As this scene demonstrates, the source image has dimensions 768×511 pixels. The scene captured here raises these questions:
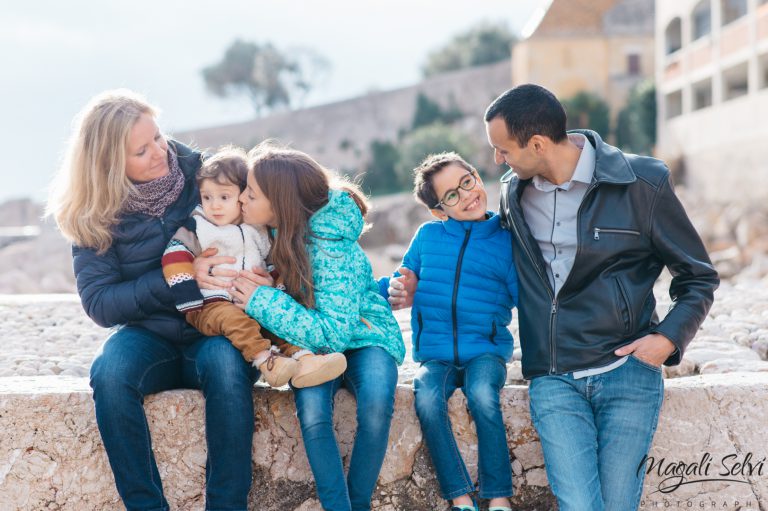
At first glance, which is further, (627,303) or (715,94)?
(715,94)

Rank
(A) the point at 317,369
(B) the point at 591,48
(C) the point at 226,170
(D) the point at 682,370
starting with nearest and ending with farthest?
(A) the point at 317,369
(C) the point at 226,170
(D) the point at 682,370
(B) the point at 591,48

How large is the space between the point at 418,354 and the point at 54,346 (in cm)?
288

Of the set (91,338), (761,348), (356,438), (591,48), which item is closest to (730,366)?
(761,348)

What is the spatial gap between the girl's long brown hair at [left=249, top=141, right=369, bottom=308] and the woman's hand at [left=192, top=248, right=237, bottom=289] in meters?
0.19

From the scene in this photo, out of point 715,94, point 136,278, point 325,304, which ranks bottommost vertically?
point 325,304

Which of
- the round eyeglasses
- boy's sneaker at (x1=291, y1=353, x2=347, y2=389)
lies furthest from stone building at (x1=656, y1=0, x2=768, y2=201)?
boy's sneaker at (x1=291, y1=353, x2=347, y2=389)

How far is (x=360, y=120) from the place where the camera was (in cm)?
4178

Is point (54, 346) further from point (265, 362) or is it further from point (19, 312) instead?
point (265, 362)

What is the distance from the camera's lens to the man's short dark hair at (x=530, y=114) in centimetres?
323

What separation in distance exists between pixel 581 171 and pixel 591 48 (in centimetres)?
2828

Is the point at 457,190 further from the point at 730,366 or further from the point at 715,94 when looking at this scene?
the point at 715,94

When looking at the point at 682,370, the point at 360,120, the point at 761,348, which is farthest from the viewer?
the point at 360,120

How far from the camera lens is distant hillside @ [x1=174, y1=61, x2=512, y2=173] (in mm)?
37812

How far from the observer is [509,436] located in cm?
332
